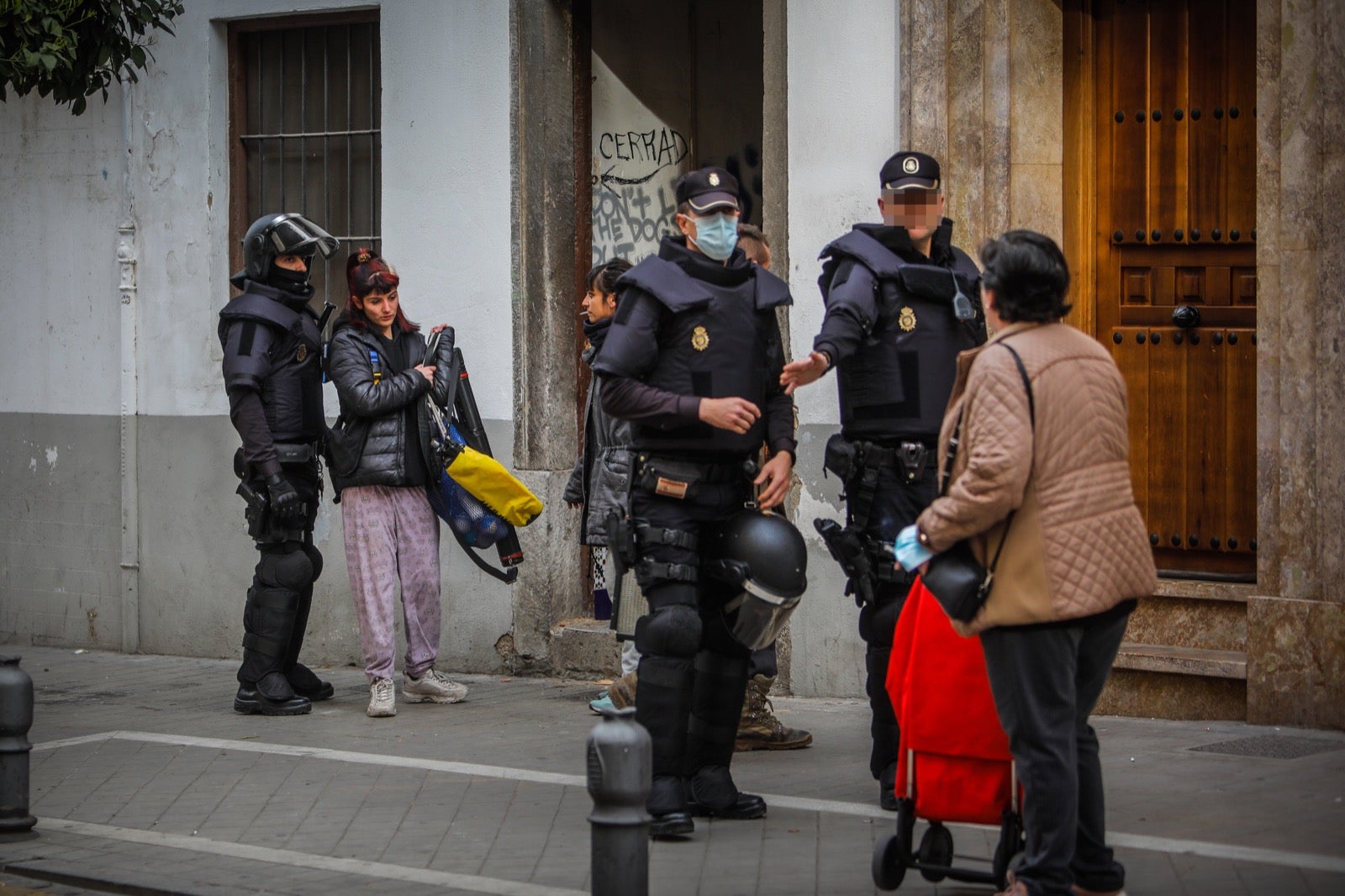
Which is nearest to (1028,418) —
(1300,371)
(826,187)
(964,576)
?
(964,576)

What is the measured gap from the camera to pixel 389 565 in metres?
8.80

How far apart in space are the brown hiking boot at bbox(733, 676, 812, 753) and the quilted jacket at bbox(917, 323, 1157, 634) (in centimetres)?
292

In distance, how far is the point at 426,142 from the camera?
1027 cm

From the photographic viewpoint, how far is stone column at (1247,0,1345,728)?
764 cm

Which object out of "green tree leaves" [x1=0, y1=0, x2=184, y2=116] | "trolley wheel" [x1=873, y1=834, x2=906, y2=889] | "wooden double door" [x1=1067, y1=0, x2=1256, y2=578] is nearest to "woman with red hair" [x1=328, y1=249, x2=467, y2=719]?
"green tree leaves" [x1=0, y1=0, x2=184, y2=116]

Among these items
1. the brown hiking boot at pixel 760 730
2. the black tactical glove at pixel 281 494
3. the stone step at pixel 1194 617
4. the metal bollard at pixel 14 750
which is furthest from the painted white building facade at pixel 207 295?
the metal bollard at pixel 14 750

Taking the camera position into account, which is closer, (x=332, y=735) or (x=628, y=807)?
(x=628, y=807)

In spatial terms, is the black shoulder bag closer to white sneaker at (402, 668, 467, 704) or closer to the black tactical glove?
the black tactical glove

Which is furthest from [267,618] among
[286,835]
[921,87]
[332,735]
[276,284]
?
[921,87]

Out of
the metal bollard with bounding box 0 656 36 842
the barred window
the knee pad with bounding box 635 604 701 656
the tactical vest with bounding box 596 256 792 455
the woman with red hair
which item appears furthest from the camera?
the barred window

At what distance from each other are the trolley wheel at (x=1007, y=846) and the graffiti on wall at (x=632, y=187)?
6177mm

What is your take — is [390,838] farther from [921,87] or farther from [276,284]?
[921,87]

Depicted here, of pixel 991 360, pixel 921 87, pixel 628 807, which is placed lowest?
pixel 628 807

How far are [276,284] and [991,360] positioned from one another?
16.0 feet
